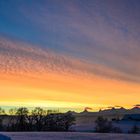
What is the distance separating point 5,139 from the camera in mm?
29750

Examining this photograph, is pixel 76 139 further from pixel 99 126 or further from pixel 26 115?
pixel 26 115

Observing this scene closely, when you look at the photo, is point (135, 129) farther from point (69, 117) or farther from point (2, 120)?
point (2, 120)

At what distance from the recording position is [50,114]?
103 metres

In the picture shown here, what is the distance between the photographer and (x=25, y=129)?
94875 millimetres

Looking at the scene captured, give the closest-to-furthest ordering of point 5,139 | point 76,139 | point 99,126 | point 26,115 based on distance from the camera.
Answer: point 5,139 < point 76,139 < point 99,126 < point 26,115

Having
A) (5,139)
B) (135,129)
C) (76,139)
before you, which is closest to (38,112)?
(135,129)

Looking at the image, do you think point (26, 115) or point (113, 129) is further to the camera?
point (26, 115)

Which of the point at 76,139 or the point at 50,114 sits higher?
the point at 50,114

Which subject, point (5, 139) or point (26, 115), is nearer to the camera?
point (5, 139)

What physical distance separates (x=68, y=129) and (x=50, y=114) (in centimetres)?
762

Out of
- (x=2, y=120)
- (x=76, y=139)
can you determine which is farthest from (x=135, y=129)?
(x=76, y=139)

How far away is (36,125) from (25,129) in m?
4.72

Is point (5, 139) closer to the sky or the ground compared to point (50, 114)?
closer to the ground

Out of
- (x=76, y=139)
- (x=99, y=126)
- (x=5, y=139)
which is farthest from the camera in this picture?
(x=99, y=126)
